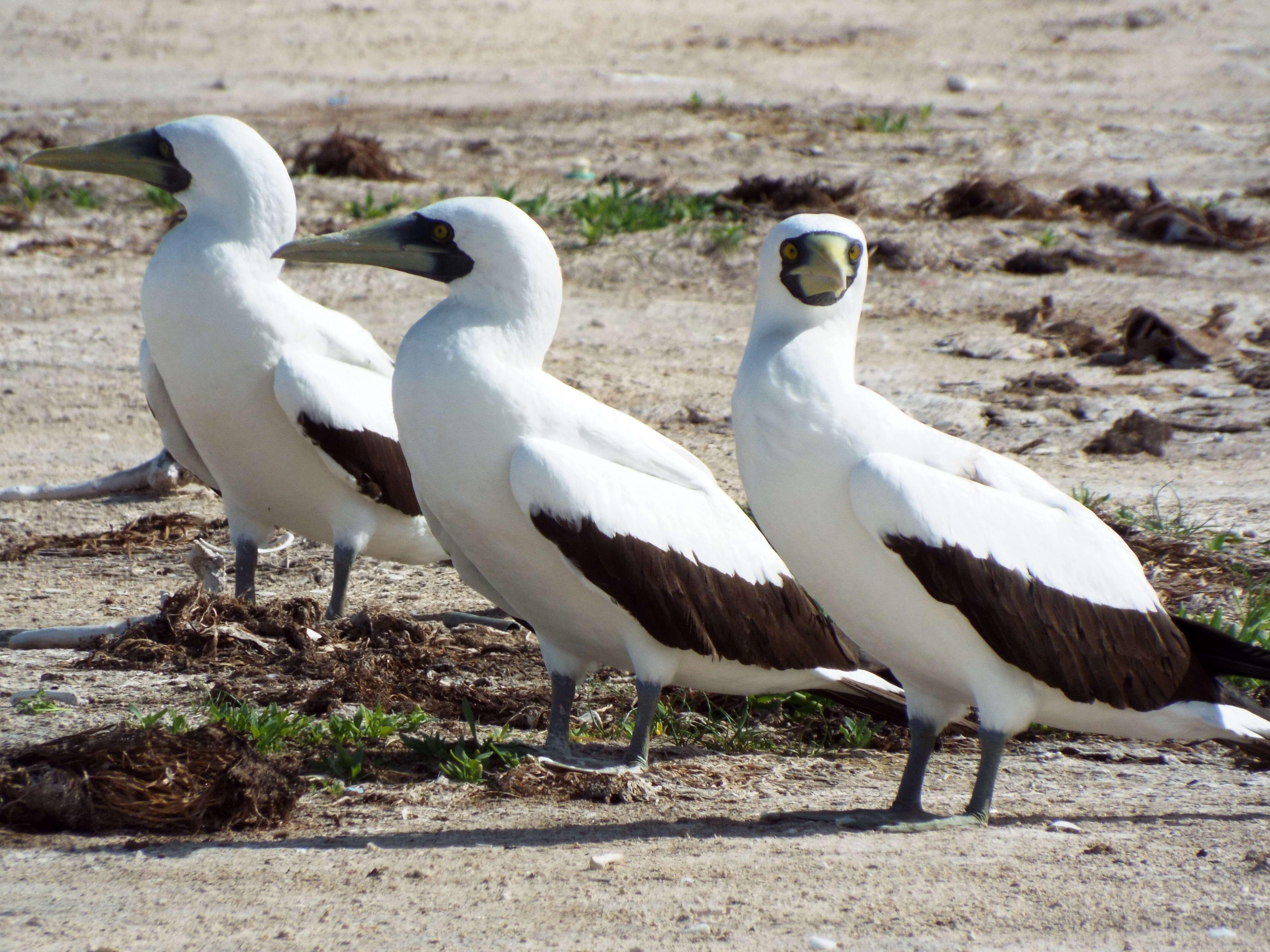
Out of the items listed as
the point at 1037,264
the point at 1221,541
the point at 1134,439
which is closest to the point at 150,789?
the point at 1221,541

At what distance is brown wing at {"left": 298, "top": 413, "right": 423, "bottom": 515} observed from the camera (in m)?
5.24

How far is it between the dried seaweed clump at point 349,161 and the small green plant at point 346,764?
28.5 feet

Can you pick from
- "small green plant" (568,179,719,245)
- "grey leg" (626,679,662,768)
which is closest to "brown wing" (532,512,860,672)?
"grey leg" (626,679,662,768)

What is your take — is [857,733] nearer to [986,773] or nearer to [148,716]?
[986,773]

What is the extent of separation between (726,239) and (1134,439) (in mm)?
3951

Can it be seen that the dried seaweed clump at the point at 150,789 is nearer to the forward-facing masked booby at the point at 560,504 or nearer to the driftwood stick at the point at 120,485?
the forward-facing masked booby at the point at 560,504

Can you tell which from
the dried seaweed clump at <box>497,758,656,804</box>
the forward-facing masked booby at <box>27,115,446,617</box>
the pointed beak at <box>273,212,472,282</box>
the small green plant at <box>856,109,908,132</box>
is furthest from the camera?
the small green plant at <box>856,109,908,132</box>

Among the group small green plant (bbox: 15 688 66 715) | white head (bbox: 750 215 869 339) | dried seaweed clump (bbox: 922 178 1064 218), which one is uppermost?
dried seaweed clump (bbox: 922 178 1064 218)

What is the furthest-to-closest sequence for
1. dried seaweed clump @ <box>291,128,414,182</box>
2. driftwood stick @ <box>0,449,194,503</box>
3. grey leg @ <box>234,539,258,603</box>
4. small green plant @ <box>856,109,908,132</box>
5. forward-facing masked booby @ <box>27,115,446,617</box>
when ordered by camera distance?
small green plant @ <box>856,109,908,132</box> → dried seaweed clump @ <box>291,128,414,182</box> → driftwood stick @ <box>0,449,194,503</box> → grey leg @ <box>234,539,258,603</box> → forward-facing masked booby @ <box>27,115,446,617</box>

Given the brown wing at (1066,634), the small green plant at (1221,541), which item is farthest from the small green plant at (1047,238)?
the brown wing at (1066,634)

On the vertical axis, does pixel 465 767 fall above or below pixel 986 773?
below

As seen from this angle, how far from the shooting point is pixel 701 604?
4125 mm

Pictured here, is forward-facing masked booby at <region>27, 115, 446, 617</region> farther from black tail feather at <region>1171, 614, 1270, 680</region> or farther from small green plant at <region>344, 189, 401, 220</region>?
small green plant at <region>344, 189, 401, 220</region>

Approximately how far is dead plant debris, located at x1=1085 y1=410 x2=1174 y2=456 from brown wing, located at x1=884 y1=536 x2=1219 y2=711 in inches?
143
